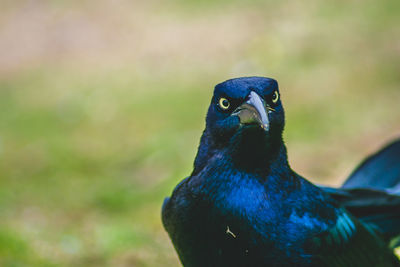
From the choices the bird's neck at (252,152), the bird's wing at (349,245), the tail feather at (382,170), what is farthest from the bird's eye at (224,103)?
the tail feather at (382,170)

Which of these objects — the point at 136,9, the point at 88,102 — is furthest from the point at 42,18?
Answer: the point at 88,102

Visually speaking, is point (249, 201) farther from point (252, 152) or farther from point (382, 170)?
point (382, 170)

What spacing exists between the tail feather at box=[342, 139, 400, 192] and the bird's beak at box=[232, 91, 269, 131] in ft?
5.46

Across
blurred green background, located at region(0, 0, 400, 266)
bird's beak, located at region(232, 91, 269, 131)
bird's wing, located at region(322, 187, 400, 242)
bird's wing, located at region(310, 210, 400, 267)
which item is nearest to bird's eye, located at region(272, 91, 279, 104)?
bird's beak, located at region(232, 91, 269, 131)

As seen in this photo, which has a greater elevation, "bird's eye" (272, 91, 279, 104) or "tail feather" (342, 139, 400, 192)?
"tail feather" (342, 139, 400, 192)

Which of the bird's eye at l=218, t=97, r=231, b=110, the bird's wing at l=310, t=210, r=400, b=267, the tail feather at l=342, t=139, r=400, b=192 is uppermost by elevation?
the tail feather at l=342, t=139, r=400, b=192

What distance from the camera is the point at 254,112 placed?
10.4 feet

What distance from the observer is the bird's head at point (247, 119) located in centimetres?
320

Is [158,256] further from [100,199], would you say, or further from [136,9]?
[136,9]

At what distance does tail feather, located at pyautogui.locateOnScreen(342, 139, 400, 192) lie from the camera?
4582mm

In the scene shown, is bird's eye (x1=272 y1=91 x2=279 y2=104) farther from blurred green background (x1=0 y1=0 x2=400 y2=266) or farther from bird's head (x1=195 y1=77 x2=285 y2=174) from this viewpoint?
blurred green background (x1=0 y1=0 x2=400 y2=266)

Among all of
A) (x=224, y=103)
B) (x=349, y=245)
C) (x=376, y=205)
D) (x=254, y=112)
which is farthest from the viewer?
(x=376, y=205)

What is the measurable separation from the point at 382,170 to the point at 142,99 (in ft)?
17.3

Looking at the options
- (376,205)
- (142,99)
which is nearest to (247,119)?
(376,205)
